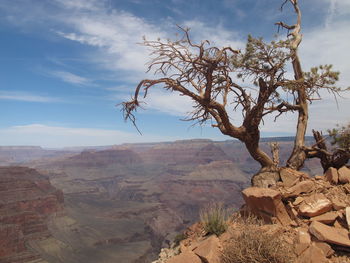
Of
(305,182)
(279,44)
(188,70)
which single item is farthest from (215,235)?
(279,44)

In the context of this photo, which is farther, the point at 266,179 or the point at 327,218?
the point at 266,179

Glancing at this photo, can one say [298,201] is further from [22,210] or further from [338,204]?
[22,210]

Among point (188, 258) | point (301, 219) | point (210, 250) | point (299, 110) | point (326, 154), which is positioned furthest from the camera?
point (299, 110)

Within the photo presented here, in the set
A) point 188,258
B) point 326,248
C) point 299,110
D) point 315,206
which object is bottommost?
point 188,258

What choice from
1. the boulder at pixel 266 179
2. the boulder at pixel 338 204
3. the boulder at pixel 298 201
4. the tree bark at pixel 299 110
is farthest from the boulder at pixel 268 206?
the tree bark at pixel 299 110

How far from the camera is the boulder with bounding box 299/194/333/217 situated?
22.8ft

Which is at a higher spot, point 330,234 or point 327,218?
point 327,218

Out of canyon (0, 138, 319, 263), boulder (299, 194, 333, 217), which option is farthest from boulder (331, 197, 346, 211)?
canyon (0, 138, 319, 263)

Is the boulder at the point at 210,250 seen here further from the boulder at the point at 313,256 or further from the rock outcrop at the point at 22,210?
the rock outcrop at the point at 22,210

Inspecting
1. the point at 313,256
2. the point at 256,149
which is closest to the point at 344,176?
the point at 256,149

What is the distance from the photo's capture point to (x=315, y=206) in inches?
278

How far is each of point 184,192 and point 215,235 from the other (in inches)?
6056

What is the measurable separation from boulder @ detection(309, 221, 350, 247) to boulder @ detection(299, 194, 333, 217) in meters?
0.72

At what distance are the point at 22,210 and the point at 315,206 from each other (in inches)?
3882
